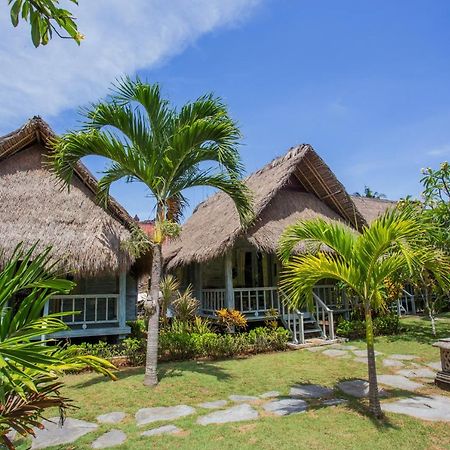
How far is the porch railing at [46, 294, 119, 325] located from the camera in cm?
999

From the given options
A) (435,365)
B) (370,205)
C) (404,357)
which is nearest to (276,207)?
(404,357)

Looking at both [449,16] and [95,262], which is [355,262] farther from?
[95,262]

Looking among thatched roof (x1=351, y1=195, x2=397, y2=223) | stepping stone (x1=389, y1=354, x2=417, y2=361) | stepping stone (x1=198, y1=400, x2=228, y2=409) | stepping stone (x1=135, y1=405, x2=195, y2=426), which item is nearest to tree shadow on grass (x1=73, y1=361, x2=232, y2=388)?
stepping stone (x1=198, y1=400, x2=228, y2=409)

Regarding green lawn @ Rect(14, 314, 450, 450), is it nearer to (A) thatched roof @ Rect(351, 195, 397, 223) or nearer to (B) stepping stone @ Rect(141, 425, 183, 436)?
(B) stepping stone @ Rect(141, 425, 183, 436)

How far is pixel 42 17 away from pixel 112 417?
4.95 meters

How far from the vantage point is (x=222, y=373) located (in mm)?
7629

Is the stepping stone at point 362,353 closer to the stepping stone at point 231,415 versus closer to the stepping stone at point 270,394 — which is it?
the stepping stone at point 270,394

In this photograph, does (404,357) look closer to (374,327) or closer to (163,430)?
(374,327)

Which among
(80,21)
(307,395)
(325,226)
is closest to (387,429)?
(307,395)

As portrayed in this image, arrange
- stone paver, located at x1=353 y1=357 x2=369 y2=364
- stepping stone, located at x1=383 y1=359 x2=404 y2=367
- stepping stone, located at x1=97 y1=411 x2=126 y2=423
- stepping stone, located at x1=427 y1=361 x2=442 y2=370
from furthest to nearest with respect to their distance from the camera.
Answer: stone paver, located at x1=353 y1=357 x2=369 y2=364, stepping stone, located at x1=383 y1=359 x2=404 y2=367, stepping stone, located at x1=427 y1=361 x2=442 y2=370, stepping stone, located at x1=97 y1=411 x2=126 y2=423

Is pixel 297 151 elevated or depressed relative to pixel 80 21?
elevated

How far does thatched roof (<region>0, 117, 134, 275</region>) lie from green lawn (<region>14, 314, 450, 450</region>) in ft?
8.83

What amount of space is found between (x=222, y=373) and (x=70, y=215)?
5407 millimetres

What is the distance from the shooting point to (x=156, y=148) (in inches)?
297
